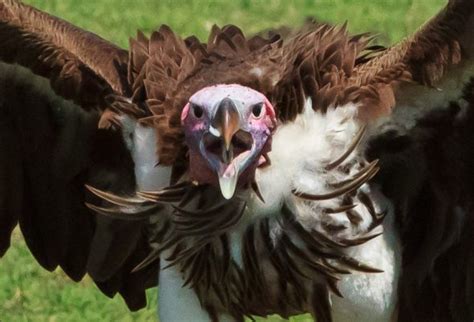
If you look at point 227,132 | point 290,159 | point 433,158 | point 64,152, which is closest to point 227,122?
point 227,132

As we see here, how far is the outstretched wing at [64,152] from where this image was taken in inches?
254

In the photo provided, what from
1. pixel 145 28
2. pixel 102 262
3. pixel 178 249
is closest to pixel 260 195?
pixel 178 249

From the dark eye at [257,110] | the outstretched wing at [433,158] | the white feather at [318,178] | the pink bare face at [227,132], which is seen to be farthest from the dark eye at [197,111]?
the outstretched wing at [433,158]

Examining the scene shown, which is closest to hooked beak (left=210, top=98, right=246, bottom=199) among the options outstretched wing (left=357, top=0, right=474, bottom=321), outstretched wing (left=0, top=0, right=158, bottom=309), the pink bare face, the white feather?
the pink bare face

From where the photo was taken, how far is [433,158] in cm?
606

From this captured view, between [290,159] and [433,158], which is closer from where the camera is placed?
[290,159]

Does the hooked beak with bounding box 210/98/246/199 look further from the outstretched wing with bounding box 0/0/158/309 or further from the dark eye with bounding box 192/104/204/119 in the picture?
the outstretched wing with bounding box 0/0/158/309

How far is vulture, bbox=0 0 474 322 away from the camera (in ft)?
18.9

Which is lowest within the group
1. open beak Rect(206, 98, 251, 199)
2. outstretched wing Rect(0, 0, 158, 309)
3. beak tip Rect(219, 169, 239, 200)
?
outstretched wing Rect(0, 0, 158, 309)

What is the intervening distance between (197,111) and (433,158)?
2.83 feet

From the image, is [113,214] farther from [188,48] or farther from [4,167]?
[4,167]

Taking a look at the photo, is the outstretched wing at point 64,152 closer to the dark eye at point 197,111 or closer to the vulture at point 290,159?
the vulture at point 290,159

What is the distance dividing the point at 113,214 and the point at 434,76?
3.45 feet

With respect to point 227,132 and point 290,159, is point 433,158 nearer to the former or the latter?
point 290,159
